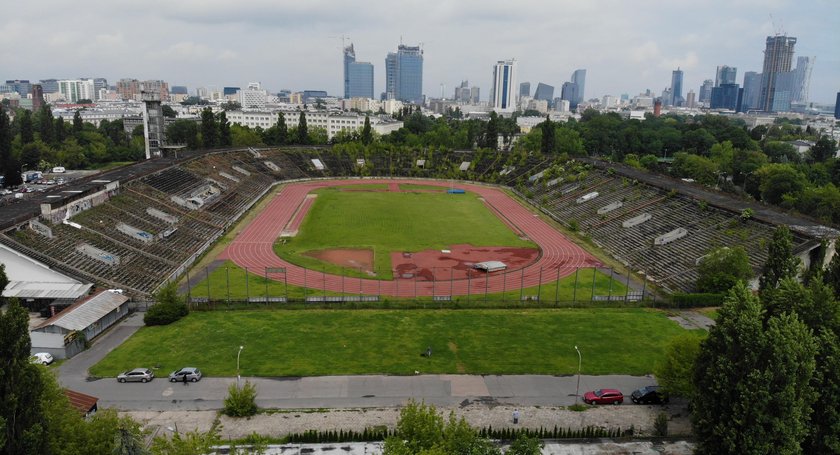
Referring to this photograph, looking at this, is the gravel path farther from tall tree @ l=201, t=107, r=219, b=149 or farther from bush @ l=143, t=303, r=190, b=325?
tall tree @ l=201, t=107, r=219, b=149

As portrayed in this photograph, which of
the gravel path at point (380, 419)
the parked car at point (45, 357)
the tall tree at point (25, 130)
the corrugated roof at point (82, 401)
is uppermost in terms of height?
the tall tree at point (25, 130)

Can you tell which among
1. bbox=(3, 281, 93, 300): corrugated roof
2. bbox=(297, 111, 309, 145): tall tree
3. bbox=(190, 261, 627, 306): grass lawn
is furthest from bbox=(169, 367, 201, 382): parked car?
bbox=(297, 111, 309, 145): tall tree

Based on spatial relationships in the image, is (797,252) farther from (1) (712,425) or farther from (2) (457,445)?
(2) (457,445)

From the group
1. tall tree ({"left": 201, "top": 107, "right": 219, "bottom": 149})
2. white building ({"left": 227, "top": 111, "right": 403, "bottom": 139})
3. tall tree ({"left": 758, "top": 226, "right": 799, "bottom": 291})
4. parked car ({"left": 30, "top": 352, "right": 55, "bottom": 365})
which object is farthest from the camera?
white building ({"left": 227, "top": 111, "right": 403, "bottom": 139})

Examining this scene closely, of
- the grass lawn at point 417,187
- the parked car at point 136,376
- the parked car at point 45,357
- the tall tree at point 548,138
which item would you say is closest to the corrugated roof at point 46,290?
the parked car at point 45,357

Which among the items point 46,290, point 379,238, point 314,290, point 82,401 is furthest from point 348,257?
point 82,401

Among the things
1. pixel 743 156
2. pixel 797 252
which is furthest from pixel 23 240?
pixel 743 156

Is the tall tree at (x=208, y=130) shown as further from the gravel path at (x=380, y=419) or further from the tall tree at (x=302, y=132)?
the gravel path at (x=380, y=419)
